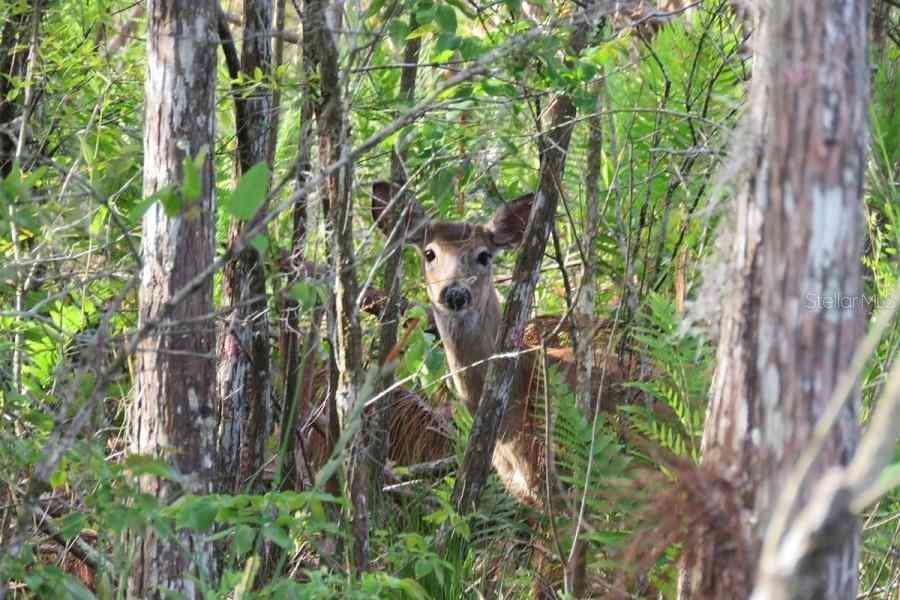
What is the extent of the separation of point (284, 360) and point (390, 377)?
556 millimetres

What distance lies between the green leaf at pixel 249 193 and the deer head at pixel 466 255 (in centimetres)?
379

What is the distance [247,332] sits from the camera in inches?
199

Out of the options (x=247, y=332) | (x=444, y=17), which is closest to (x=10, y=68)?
(x=247, y=332)

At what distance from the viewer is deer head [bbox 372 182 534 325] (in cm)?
658

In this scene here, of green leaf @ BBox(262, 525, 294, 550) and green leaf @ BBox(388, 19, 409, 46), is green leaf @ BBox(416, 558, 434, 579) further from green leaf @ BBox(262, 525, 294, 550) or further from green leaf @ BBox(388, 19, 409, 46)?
green leaf @ BBox(388, 19, 409, 46)

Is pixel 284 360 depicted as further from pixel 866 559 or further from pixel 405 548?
pixel 866 559

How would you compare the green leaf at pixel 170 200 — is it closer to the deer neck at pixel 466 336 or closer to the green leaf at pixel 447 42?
the green leaf at pixel 447 42

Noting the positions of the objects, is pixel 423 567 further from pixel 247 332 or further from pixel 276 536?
pixel 247 332

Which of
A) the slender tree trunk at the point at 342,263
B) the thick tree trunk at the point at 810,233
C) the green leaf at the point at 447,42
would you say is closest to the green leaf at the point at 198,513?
the slender tree trunk at the point at 342,263

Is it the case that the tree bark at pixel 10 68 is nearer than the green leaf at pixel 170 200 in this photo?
No

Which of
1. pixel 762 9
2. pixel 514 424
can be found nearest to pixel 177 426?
pixel 762 9

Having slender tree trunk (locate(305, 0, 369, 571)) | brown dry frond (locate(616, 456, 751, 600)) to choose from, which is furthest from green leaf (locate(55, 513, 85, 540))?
brown dry frond (locate(616, 456, 751, 600))

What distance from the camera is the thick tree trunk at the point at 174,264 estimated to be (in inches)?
147

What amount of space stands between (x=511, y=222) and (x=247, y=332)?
2.18 metres
